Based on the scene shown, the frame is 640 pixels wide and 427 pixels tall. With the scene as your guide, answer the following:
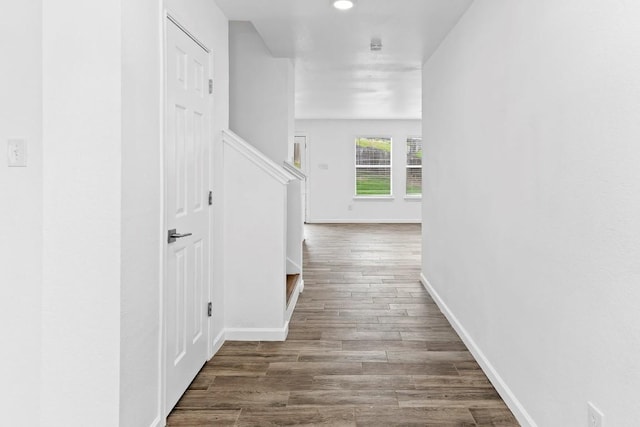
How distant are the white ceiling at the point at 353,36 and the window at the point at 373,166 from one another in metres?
4.27

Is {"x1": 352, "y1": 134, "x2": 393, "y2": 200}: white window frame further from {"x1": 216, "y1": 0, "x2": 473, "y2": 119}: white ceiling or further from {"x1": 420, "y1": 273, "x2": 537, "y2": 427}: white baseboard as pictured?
{"x1": 420, "y1": 273, "x2": 537, "y2": 427}: white baseboard

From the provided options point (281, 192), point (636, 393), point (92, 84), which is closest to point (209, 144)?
point (281, 192)

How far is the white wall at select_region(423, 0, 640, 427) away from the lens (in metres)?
1.44

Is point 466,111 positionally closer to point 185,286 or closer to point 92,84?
point 185,286

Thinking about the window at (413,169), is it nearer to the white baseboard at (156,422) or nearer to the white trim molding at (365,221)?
the white trim molding at (365,221)

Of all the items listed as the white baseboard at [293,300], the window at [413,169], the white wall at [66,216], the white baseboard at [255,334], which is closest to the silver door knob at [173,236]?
the white wall at [66,216]

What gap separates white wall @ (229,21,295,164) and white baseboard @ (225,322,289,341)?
163 centimetres

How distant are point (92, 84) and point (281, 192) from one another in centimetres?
170

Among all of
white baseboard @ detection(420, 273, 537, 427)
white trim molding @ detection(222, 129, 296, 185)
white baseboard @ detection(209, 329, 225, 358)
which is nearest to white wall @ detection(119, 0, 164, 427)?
white baseboard @ detection(209, 329, 225, 358)

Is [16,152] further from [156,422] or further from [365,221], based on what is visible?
[365,221]

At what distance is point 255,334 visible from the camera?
11.0 ft

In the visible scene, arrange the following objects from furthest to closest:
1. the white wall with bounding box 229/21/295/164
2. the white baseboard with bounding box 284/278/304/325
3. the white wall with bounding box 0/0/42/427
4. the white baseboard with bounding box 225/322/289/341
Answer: the white wall with bounding box 229/21/295/164 → the white baseboard with bounding box 284/278/304/325 → the white baseboard with bounding box 225/322/289/341 → the white wall with bounding box 0/0/42/427

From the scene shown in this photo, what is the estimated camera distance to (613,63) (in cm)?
147

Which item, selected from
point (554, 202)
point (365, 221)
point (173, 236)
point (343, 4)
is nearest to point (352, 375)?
point (173, 236)
